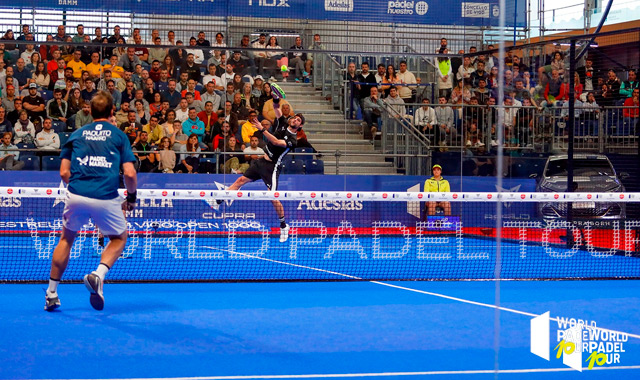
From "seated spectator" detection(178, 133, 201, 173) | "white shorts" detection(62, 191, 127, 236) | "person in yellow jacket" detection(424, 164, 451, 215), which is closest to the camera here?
"white shorts" detection(62, 191, 127, 236)

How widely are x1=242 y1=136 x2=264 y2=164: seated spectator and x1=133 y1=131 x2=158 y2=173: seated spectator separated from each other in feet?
6.09

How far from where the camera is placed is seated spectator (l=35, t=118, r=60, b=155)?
52.6 ft

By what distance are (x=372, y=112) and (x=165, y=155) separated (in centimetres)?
454

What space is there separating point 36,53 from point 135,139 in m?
2.56

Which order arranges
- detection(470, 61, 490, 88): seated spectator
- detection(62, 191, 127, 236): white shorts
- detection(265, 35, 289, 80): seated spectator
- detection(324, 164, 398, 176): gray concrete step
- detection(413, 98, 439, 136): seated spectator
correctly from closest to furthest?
detection(62, 191, 127, 236): white shorts → detection(265, 35, 289, 80): seated spectator → detection(324, 164, 398, 176): gray concrete step → detection(470, 61, 490, 88): seated spectator → detection(413, 98, 439, 136): seated spectator

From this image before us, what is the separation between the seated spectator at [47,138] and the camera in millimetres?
16047

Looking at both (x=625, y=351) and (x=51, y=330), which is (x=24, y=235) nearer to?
(x=51, y=330)

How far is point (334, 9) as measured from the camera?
56.9ft

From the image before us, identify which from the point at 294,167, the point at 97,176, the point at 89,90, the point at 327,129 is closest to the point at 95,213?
the point at 97,176

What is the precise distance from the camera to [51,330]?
6.44m

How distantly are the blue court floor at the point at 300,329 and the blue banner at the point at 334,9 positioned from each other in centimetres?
910

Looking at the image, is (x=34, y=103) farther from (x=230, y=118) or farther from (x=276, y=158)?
(x=276, y=158)

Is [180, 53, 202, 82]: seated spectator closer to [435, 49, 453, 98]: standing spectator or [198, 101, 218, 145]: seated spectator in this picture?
[198, 101, 218, 145]: seated spectator

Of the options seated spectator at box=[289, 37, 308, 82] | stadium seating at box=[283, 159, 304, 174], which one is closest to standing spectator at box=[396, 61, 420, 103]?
seated spectator at box=[289, 37, 308, 82]
